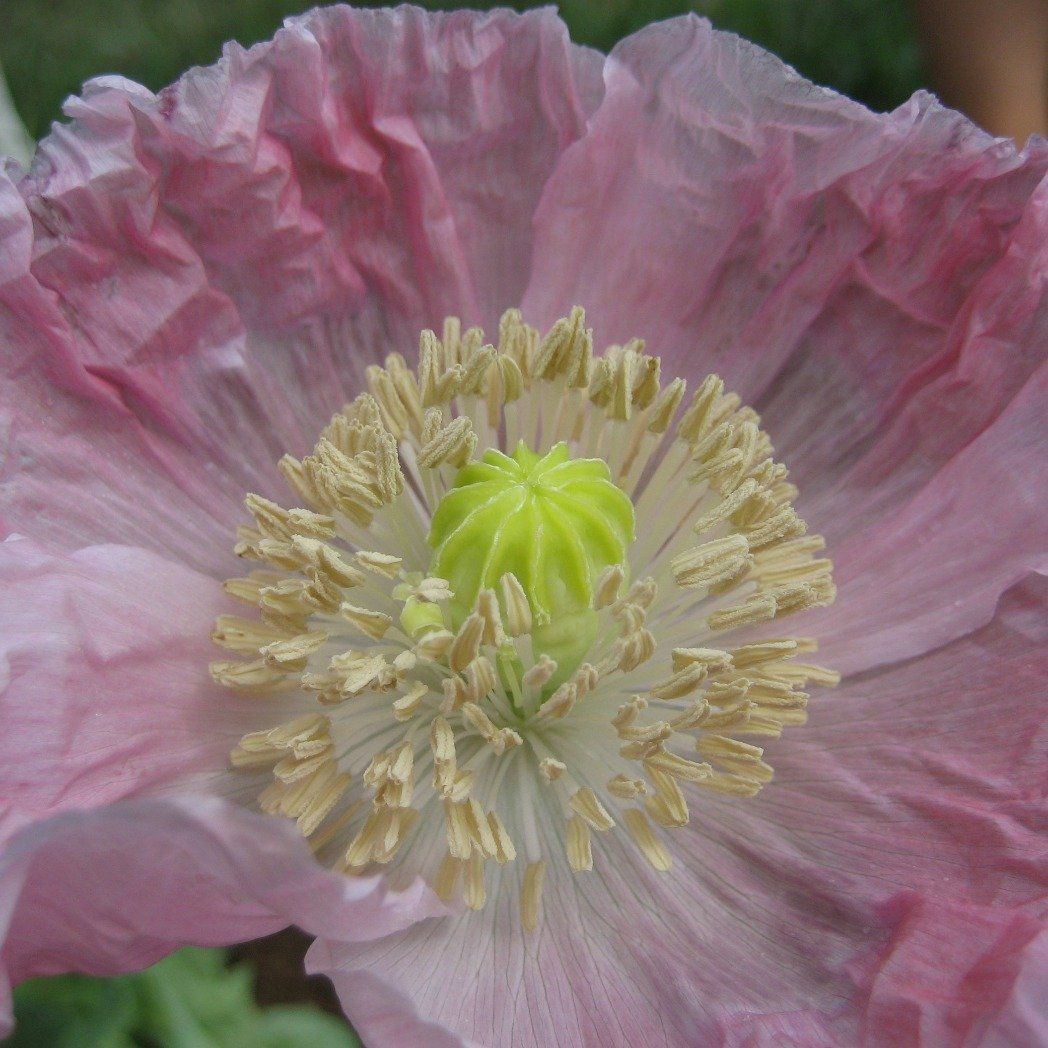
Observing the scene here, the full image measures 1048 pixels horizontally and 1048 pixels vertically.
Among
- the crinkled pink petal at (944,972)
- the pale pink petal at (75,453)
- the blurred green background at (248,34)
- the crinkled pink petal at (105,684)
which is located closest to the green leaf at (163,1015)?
the crinkled pink petal at (105,684)

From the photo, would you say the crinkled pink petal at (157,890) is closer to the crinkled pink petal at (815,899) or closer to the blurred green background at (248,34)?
the crinkled pink petal at (815,899)

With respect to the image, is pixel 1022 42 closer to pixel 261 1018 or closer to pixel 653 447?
pixel 653 447

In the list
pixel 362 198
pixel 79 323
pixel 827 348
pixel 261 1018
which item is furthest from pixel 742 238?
pixel 261 1018

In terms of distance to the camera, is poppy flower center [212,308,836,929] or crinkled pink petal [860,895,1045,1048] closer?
crinkled pink petal [860,895,1045,1048]

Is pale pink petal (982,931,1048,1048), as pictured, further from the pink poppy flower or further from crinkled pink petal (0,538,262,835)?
crinkled pink petal (0,538,262,835)

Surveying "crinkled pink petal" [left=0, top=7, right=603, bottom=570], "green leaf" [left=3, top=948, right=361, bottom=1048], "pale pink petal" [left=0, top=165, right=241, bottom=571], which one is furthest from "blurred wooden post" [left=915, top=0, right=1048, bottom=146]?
"green leaf" [left=3, top=948, right=361, bottom=1048]

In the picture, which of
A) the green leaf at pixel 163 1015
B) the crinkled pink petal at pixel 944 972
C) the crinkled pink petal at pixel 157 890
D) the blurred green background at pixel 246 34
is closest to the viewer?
the crinkled pink petal at pixel 157 890

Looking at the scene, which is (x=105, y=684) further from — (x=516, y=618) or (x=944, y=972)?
(x=944, y=972)
